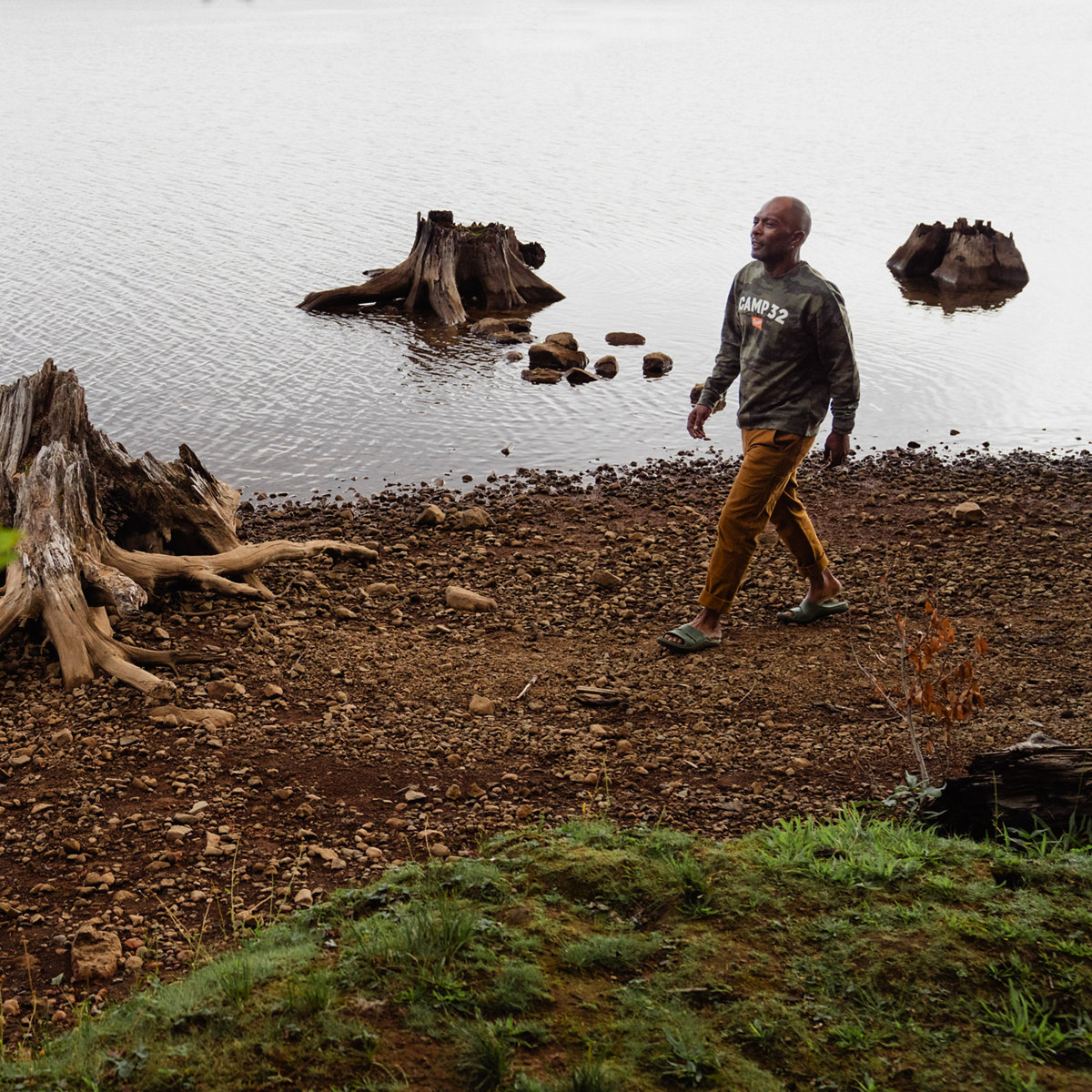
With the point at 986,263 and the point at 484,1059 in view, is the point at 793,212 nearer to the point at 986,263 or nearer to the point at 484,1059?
the point at 484,1059

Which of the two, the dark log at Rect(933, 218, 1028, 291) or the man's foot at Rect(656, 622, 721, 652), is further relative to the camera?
the dark log at Rect(933, 218, 1028, 291)

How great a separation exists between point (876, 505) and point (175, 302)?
1238 centimetres

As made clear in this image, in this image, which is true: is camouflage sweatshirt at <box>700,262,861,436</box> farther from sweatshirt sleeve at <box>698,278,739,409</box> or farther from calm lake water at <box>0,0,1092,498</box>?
calm lake water at <box>0,0,1092,498</box>

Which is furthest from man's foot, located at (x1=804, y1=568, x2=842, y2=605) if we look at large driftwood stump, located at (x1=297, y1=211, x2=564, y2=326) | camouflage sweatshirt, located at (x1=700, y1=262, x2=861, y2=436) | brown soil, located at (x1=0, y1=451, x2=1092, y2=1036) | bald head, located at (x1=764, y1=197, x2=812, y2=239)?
large driftwood stump, located at (x1=297, y1=211, x2=564, y2=326)

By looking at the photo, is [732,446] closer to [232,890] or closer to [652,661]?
[652,661]

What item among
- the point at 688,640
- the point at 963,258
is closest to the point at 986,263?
the point at 963,258

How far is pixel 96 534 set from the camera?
8.37 m

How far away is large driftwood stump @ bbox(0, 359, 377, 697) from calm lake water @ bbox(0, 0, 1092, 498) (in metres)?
3.39

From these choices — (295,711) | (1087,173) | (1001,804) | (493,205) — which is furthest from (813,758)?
(1087,173)

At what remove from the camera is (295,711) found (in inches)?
283

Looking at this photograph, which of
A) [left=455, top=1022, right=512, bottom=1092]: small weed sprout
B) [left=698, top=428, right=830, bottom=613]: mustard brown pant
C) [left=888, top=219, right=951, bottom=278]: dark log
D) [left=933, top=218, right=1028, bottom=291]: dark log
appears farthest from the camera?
[left=888, top=219, right=951, bottom=278]: dark log

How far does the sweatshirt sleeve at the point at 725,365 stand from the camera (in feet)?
26.2

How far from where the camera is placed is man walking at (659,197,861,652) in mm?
7422

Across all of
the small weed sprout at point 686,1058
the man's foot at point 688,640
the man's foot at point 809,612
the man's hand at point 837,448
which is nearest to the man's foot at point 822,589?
the man's foot at point 809,612
